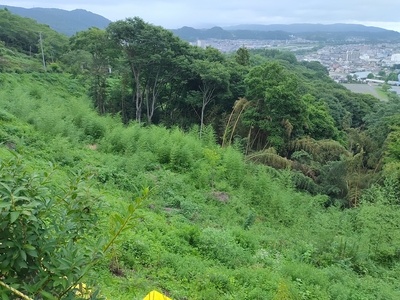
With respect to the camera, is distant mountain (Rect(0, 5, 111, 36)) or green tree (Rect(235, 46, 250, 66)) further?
distant mountain (Rect(0, 5, 111, 36))

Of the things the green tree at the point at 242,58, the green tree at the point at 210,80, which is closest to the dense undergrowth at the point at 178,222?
the green tree at the point at 210,80

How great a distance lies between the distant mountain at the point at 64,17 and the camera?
449ft

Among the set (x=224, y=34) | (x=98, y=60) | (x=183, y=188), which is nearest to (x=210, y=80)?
(x=98, y=60)

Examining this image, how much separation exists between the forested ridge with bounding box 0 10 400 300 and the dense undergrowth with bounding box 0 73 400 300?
1 centimetres

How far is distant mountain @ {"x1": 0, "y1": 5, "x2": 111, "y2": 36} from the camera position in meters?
137

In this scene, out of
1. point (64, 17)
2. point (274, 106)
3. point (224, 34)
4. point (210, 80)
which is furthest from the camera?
point (64, 17)

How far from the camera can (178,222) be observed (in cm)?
661

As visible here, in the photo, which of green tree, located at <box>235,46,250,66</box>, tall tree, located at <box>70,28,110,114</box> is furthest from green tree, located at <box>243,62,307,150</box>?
tall tree, located at <box>70,28,110,114</box>

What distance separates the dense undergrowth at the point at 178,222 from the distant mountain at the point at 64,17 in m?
131

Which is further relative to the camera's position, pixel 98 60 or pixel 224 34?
pixel 224 34

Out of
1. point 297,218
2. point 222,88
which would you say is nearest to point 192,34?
point 222,88

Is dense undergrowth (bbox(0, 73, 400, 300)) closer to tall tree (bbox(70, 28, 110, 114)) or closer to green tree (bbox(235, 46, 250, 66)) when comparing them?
tall tree (bbox(70, 28, 110, 114))

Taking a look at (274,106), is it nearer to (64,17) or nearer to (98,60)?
(98,60)

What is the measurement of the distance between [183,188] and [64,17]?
164103 mm
